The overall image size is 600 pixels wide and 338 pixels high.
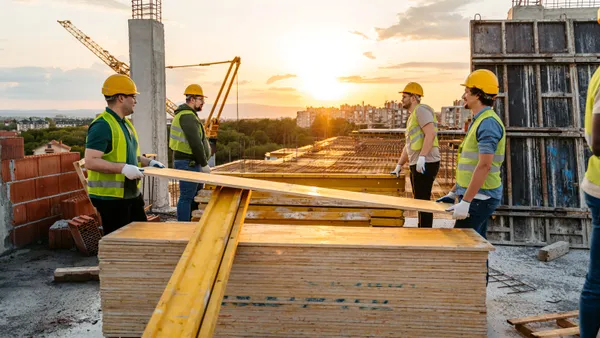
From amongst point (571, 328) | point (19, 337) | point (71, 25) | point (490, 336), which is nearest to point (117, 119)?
point (19, 337)

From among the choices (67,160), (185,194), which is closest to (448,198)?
(185,194)

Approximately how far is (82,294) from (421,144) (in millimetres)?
4347

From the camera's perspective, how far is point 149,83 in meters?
10.9

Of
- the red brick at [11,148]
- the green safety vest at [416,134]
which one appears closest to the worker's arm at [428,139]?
the green safety vest at [416,134]

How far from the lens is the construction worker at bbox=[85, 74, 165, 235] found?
13.2 feet

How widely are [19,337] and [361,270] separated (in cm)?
327

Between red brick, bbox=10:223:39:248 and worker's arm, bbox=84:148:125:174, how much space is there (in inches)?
165

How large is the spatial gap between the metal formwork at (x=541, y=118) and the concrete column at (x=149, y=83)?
22.9 ft

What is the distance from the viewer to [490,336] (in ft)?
14.2

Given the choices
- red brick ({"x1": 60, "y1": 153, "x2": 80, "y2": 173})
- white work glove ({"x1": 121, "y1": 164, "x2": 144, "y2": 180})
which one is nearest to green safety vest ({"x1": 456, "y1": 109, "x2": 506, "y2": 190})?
white work glove ({"x1": 121, "y1": 164, "x2": 144, "y2": 180})

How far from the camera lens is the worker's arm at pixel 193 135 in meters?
6.06

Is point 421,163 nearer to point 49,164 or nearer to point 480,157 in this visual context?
point 480,157

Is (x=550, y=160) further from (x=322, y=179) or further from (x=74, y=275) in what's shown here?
(x=74, y=275)

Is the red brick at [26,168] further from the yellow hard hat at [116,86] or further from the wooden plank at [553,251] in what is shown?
the wooden plank at [553,251]
